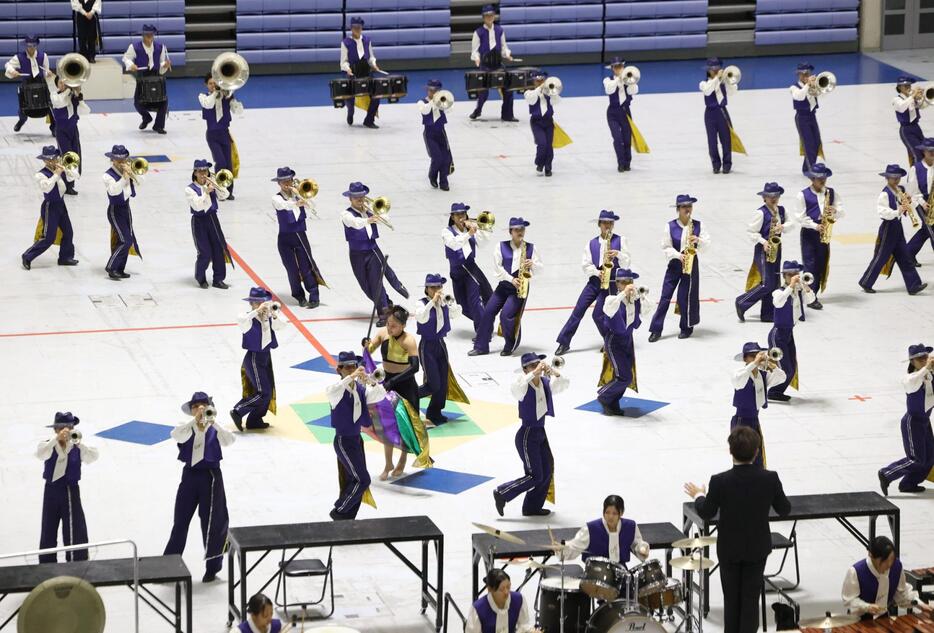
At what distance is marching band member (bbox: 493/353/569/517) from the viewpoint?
49.5 ft

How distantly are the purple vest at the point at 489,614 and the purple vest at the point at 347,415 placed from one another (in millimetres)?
3000

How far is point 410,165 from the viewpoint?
28781mm

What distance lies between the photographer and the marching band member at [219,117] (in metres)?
26.0

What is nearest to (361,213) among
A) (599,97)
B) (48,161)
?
(48,161)

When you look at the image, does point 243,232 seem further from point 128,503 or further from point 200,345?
point 128,503

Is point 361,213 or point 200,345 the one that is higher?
point 361,213

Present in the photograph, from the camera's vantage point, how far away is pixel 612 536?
12945mm

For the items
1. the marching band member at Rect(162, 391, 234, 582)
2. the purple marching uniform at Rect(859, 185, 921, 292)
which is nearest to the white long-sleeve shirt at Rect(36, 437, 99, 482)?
the marching band member at Rect(162, 391, 234, 582)

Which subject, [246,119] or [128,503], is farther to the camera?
[246,119]

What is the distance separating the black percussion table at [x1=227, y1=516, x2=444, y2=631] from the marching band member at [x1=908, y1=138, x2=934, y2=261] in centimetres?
1120

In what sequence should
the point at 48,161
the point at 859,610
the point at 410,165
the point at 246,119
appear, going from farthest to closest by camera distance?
the point at 246,119, the point at 410,165, the point at 48,161, the point at 859,610

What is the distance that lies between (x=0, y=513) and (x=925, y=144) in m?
13.2

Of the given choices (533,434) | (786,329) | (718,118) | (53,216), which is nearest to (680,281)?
(786,329)

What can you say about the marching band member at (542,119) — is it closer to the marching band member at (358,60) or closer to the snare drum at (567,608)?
the marching band member at (358,60)
